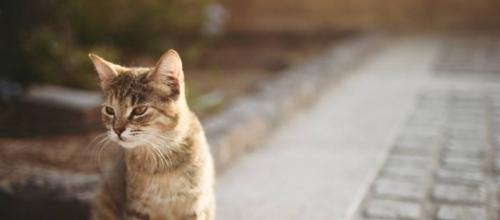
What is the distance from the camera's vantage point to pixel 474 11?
6.98 metres

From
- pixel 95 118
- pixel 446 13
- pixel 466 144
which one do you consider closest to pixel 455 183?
pixel 466 144

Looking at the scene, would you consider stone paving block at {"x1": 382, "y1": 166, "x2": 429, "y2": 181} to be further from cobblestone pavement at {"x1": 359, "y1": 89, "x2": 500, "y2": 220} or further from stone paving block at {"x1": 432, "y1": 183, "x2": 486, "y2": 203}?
stone paving block at {"x1": 432, "y1": 183, "x2": 486, "y2": 203}

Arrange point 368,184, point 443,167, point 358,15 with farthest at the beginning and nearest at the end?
1. point 358,15
2. point 443,167
3. point 368,184

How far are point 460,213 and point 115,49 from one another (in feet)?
11.5

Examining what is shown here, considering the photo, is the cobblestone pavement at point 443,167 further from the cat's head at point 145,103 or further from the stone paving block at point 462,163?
the cat's head at point 145,103

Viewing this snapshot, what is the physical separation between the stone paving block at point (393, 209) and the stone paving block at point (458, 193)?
0.53ft

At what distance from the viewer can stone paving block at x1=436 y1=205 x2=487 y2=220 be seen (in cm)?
216

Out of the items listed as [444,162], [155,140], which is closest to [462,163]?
[444,162]

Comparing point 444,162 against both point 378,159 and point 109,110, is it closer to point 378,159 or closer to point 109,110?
point 378,159

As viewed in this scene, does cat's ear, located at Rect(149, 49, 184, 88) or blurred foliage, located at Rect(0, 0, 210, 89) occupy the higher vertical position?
blurred foliage, located at Rect(0, 0, 210, 89)

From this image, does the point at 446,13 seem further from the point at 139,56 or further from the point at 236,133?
the point at 236,133

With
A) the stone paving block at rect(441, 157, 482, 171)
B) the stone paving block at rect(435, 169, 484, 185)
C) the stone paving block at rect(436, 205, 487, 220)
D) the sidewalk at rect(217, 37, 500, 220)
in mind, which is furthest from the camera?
the stone paving block at rect(441, 157, 482, 171)

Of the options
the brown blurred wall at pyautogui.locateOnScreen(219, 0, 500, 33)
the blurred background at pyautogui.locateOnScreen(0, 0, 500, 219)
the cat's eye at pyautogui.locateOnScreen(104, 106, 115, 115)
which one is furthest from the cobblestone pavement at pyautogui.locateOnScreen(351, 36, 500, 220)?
the brown blurred wall at pyautogui.locateOnScreen(219, 0, 500, 33)

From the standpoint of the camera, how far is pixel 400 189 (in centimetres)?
245
